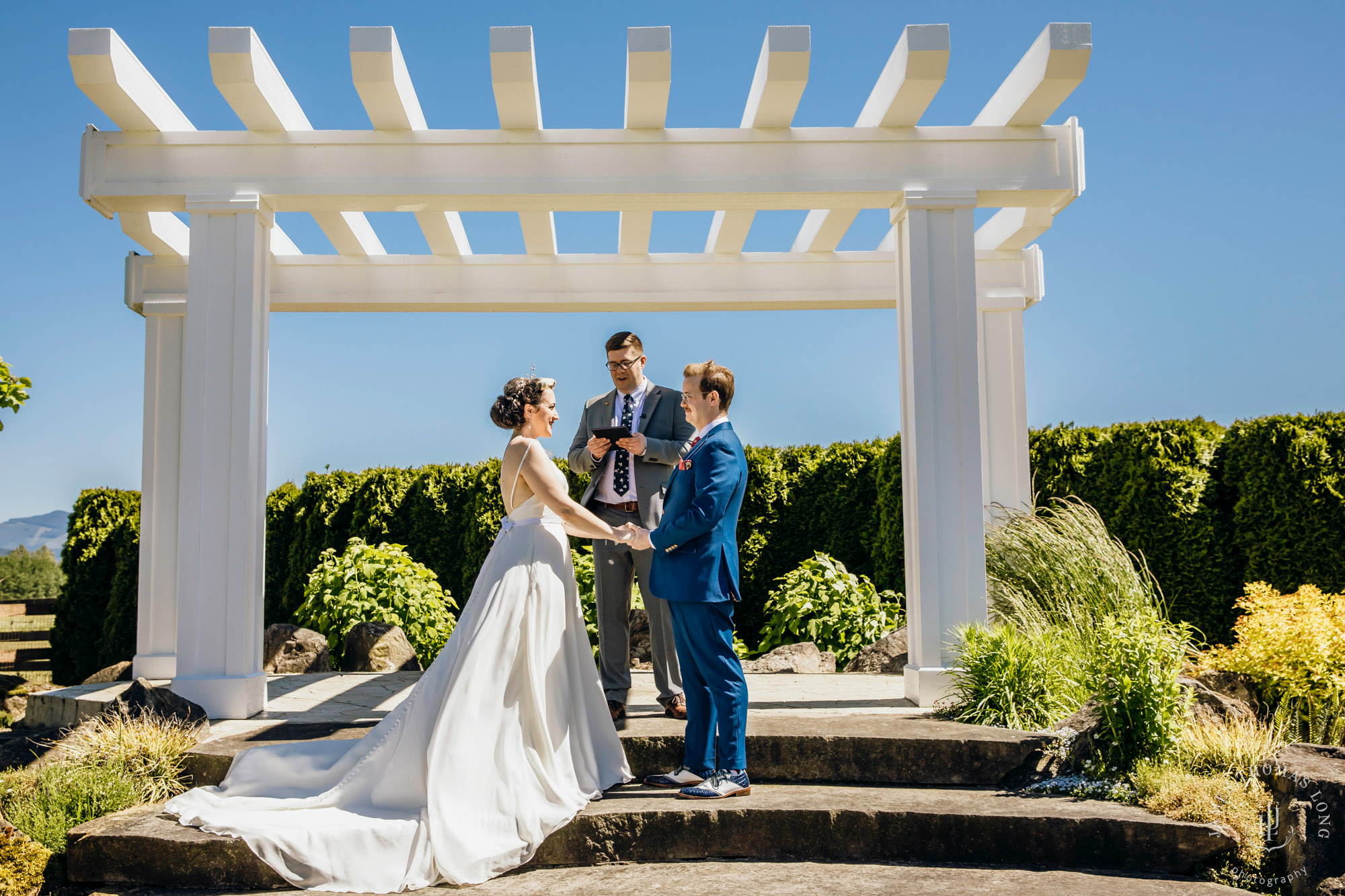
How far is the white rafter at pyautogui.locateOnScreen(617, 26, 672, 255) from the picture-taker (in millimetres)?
4352

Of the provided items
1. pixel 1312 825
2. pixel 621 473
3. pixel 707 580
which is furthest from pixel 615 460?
pixel 1312 825

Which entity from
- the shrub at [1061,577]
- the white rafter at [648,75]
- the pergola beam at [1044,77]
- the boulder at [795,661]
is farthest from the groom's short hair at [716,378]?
the boulder at [795,661]

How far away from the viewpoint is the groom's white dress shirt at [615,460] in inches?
164

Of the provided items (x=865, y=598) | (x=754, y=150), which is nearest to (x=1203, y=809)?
(x=754, y=150)

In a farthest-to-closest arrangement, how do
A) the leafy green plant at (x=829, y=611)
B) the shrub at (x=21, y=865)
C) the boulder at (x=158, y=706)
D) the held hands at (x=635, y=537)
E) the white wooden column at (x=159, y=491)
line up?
the leafy green plant at (x=829, y=611), the white wooden column at (x=159, y=491), the boulder at (x=158, y=706), the held hands at (x=635, y=537), the shrub at (x=21, y=865)

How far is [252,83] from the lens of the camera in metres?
4.45

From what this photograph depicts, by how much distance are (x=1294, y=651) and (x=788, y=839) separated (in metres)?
2.86

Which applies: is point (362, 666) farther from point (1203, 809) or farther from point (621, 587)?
point (1203, 809)

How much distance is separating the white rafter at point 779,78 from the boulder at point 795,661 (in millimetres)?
3314

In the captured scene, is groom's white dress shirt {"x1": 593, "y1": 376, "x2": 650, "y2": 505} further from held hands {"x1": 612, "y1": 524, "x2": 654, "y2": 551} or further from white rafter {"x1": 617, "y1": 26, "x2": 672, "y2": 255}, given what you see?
white rafter {"x1": 617, "y1": 26, "x2": 672, "y2": 255}

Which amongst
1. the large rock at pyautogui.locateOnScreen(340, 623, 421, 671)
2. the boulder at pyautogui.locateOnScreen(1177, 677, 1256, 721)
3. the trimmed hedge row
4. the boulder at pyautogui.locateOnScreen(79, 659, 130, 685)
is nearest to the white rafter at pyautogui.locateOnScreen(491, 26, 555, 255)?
the large rock at pyautogui.locateOnScreen(340, 623, 421, 671)

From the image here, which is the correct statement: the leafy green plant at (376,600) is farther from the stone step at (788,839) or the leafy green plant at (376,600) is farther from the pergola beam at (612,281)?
the stone step at (788,839)

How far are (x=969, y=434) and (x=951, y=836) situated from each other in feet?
7.19

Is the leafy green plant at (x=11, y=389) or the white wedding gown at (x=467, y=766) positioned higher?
the leafy green plant at (x=11, y=389)
